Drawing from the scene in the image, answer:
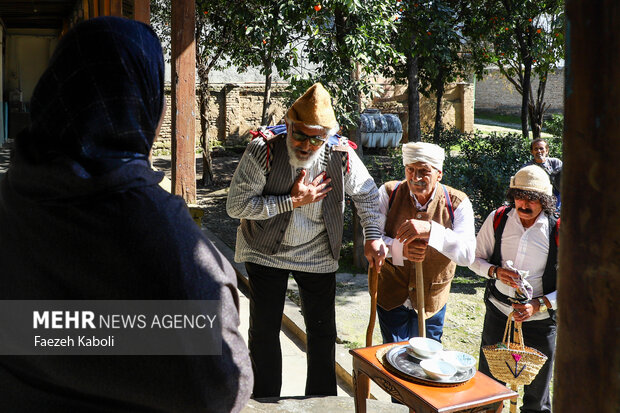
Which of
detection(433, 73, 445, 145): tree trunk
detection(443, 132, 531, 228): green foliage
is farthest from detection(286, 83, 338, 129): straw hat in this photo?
detection(433, 73, 445, 145): tree trunk

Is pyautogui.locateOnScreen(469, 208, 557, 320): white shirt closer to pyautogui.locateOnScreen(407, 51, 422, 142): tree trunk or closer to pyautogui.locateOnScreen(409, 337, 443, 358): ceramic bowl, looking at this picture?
pyautogui.locateOnScreen(409, 337, 443, 358): ceramic bowl

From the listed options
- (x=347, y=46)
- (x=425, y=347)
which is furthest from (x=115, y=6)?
(x=425, y=347)

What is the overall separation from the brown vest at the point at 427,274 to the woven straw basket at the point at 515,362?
50cm

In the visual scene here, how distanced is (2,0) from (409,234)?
11643 mm

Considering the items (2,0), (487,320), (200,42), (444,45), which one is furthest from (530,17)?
(2,0)

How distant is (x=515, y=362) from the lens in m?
3.12

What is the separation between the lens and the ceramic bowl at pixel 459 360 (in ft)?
9.04

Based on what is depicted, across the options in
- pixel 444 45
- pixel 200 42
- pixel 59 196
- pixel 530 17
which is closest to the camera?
pixel 59 196

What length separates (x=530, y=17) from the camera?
1089 centimetres

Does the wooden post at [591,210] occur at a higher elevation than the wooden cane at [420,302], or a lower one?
higher

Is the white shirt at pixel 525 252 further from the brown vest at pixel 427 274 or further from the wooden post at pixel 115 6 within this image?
the wooden post at pixel 115 6

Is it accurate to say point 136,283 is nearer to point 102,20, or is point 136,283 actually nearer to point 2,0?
point 102,20

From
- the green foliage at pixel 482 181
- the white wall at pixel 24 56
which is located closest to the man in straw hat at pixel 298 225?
the green foliage at pixel 482 181

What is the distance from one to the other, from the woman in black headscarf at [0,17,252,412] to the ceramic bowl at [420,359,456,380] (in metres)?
1.44
